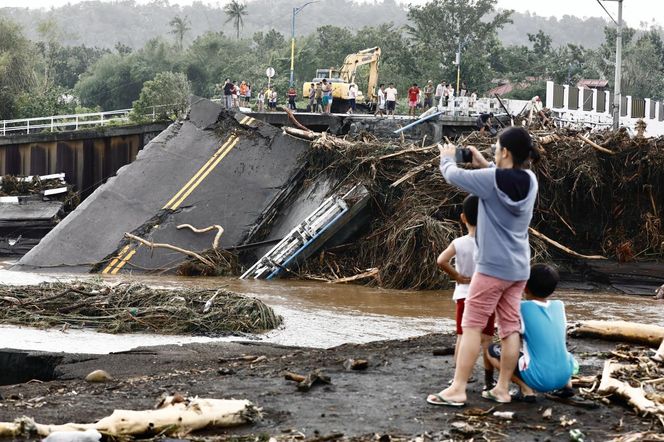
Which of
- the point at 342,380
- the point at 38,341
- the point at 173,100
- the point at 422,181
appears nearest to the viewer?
the point at 342,380

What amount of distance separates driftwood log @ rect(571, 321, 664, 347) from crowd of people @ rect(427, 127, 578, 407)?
2514 millimetres

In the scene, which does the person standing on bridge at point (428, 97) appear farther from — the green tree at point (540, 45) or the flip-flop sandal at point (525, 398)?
the green tree at point (540, 45)

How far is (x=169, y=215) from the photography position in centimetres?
2458

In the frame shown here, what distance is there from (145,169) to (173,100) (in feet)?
99.8

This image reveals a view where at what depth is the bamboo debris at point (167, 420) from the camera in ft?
21.2

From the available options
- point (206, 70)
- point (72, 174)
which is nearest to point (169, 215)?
point (72, 174)

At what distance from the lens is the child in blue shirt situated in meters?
7.68

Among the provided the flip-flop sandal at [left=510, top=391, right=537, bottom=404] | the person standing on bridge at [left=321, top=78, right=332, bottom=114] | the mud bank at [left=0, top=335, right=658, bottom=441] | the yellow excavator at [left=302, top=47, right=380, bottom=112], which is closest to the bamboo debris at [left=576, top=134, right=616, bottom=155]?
A: the mud bank at [left=0, top=335, right=658, bottom=441]

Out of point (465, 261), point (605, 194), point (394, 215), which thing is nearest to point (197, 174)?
point (394, 215)

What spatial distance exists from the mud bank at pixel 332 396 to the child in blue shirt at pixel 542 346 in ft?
0.50

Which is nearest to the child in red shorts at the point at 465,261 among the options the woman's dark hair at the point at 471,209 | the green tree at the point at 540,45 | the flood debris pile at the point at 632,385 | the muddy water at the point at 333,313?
the woman's dark hair at the point at 471,209

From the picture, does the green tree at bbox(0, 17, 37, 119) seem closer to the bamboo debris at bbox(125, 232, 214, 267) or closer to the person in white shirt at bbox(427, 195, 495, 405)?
the bamboo debris at bbox(125, 232, 214, 267)

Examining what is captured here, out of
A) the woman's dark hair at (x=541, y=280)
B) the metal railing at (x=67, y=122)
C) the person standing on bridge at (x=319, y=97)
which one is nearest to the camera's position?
the woman's dark hair at (x=541, y=280)

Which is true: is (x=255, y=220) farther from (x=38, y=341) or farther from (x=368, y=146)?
(x=38, y=341)
